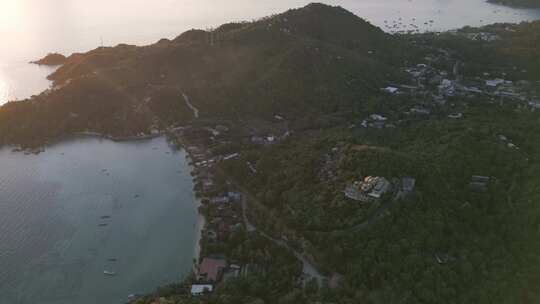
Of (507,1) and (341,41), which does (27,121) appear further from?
(507,1)

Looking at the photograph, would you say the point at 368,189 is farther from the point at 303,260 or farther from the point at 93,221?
the point at 93,221

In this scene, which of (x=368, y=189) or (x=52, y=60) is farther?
(x=52, y=60)

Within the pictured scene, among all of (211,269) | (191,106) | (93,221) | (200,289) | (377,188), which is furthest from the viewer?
(191,106)

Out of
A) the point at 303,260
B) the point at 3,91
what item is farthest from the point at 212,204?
the point at 3,91

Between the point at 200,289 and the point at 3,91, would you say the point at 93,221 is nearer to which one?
the point at 200,289

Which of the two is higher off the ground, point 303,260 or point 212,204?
point 212,204

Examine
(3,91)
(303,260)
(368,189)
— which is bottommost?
(303,260)

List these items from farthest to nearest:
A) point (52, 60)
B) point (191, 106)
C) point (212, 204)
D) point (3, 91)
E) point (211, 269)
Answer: point (52, 60) → point (3, 91) → point (191, 106) → point (212, 204) → point (211, 269)

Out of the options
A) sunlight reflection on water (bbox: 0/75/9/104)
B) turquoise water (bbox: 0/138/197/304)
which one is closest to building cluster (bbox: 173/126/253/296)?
turquoise water (bbox: 0/138/197/304)
